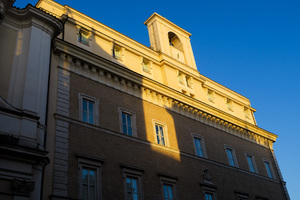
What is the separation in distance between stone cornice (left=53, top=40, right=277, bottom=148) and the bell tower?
15.7 feet

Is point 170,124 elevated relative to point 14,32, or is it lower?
lower

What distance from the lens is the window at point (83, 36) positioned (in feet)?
71.5

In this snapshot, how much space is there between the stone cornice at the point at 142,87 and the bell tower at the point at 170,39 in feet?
15.7

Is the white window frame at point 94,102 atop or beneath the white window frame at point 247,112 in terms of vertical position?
beneath

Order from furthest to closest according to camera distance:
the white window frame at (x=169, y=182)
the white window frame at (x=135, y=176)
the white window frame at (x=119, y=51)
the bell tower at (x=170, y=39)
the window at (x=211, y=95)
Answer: the window at (x=211, y=95), the bell tower at (x=170, y=39), the white window frame at (x=119, y=51), the white window frame at (x=169, y=182), the white window frame at (x=135, y=176)

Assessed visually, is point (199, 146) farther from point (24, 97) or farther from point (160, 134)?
point (24, 97)

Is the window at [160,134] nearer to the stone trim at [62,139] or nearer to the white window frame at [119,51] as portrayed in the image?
the white window frame at [119,51]

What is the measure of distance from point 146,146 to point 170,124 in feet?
10.9

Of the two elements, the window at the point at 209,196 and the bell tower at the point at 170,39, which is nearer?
the window at the point at 209,196

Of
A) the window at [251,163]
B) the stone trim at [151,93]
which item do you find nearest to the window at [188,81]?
the stone trim at [151,93]

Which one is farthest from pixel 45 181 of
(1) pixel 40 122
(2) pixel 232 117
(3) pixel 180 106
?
(2) pixel 232 117

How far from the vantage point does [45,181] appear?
14.4m

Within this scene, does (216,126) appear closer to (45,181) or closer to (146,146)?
(146,146)

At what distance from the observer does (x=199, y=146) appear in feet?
77.8
